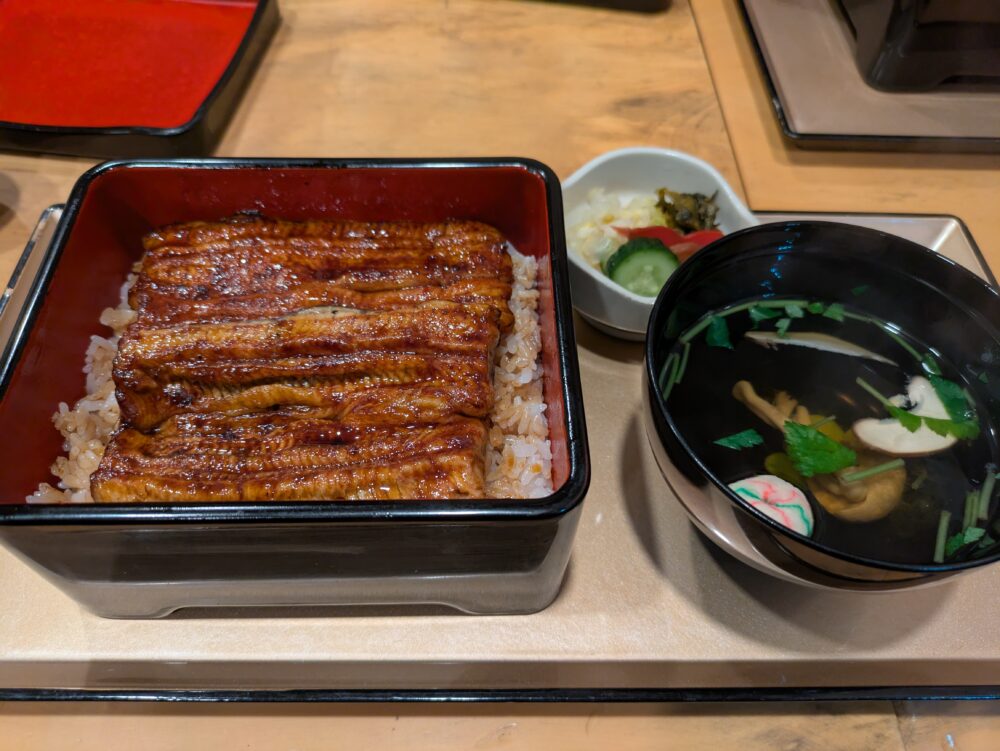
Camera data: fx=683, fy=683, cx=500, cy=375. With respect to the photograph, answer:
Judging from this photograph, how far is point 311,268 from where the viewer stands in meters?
1.30

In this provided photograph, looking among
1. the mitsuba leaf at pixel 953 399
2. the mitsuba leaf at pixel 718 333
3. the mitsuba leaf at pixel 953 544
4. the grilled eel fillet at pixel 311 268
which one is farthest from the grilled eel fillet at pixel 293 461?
the mitsuba leaf at pixel 953 399

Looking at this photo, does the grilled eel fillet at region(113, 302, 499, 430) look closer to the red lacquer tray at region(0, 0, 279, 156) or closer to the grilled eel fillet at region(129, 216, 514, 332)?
the grilled eel fillet at region(129, 216, 514, 332)

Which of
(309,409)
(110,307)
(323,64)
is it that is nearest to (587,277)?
(309,409)

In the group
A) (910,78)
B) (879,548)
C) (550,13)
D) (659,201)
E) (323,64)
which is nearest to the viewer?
(879,548)

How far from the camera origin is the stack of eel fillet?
1023 mm

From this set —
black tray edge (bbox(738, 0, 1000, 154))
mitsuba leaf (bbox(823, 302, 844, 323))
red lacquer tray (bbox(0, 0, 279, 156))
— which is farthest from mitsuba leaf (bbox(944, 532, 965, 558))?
red lacquer tray (bbox(0, 0, 279, 156))

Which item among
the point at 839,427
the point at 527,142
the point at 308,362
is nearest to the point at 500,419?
the point at 308,362

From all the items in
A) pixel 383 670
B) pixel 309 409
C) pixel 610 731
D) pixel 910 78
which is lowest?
pixel 610 731

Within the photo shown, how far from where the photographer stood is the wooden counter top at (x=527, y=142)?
3.63 ft

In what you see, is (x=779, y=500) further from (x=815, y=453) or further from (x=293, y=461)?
(x=293, y=461)

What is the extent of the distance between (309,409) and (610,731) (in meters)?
0.73

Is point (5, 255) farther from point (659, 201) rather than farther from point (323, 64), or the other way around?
point (659, 201)

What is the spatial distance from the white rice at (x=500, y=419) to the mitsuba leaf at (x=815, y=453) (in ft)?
1.30

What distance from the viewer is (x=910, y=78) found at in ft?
6.29
